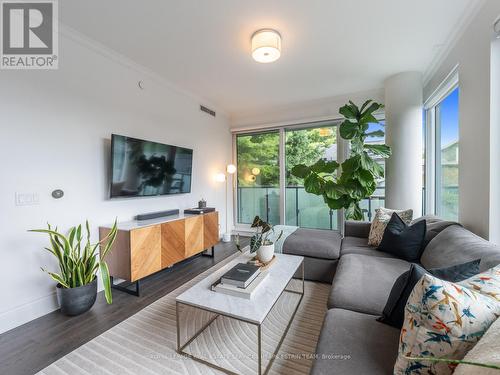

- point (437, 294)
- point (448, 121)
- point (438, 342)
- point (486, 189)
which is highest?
point (448, 121)

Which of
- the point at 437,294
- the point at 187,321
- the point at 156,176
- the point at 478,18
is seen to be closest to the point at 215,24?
the point at 156,176

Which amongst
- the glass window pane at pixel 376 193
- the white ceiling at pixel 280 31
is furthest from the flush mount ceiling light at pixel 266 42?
the glass window pane at pixel 376 193

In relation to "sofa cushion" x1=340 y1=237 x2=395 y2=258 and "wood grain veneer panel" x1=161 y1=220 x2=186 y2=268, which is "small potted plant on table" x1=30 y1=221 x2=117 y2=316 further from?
"sofa cushion" x1=340 y1=237 x2=395 y2=258

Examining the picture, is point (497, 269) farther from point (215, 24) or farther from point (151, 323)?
point (215, 24)

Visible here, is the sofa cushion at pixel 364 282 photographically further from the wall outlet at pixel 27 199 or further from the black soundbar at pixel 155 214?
the wall outlet at pixel 27 199

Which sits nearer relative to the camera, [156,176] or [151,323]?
[151,323]

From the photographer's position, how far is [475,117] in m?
1.94

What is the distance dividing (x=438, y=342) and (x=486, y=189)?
1.70m

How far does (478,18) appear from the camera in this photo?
1938 millimetres

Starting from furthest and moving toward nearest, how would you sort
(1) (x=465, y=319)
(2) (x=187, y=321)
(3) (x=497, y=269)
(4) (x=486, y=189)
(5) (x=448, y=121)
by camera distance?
(5) (x=448, y=121), (2) (x=187, y=321), (4) (x=486, y=189), (3) (x=497, y=269), (1) (x=465, y=319)

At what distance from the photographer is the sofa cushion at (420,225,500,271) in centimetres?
127

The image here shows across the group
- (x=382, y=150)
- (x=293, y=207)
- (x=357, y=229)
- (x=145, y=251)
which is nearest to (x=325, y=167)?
(x=382, y=150)

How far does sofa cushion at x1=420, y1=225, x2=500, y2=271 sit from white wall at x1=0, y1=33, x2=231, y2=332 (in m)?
3.09

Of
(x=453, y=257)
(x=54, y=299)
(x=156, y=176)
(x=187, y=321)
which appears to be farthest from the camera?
(x=156, y=176)
